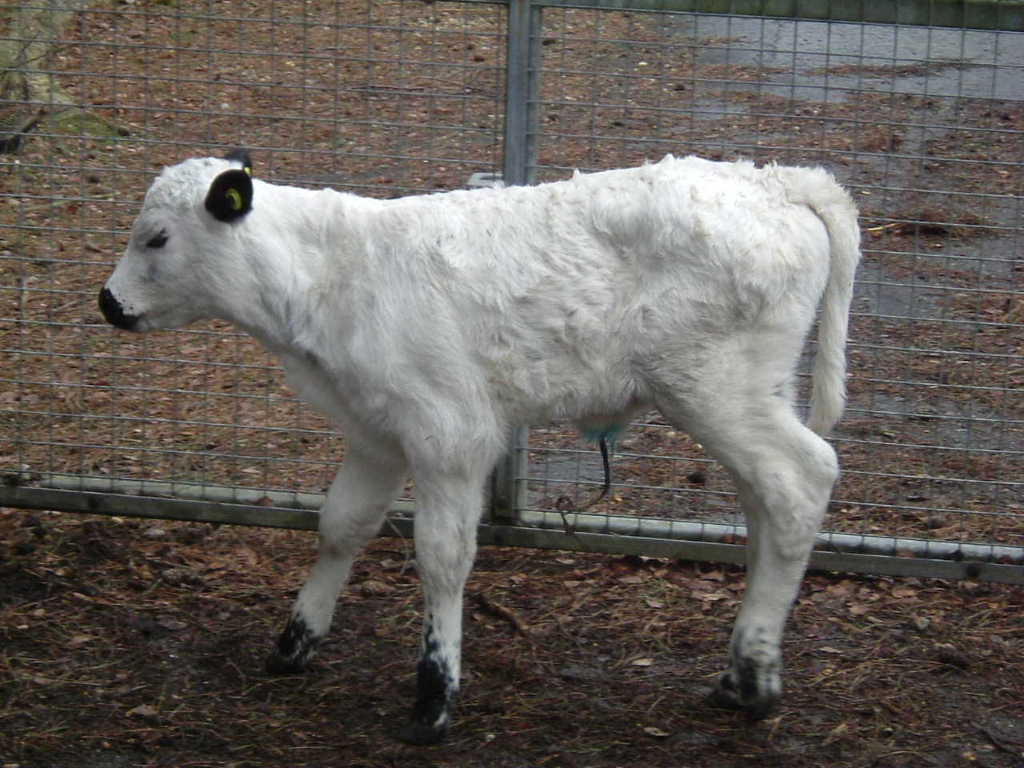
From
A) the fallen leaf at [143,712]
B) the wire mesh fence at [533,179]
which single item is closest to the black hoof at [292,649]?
the fallen leaf at [143,712]

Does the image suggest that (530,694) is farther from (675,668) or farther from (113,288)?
(113,288)

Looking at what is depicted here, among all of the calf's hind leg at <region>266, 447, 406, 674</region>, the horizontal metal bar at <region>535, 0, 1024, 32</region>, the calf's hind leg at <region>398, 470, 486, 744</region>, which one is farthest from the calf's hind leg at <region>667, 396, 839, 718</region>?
the horizontal metal bar at <region>535, 0, 1024, 32</region>

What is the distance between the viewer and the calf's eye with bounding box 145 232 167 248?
453 cm

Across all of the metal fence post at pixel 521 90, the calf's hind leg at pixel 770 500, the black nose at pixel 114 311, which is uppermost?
the metal fence post at pixel 521 90

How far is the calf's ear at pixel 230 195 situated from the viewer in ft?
14.4

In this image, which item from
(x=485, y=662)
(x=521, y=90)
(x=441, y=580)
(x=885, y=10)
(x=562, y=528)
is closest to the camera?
(x=441, y=580)

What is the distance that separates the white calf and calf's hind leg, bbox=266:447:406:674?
35 cm

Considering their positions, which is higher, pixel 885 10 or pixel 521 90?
pixel 885 10

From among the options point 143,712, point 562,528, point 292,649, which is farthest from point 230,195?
point 562,528

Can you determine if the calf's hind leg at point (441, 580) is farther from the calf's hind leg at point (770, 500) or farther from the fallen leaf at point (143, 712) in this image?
the fallen leaf at point (143, 712)

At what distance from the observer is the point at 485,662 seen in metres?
5.25

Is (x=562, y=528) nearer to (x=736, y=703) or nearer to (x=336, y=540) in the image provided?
(x=336, y=540)

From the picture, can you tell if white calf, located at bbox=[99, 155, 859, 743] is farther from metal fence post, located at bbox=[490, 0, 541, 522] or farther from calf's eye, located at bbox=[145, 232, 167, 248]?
metal fence post, located at bbox=[490, 0, 541, 522]

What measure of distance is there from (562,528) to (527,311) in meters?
1.80
